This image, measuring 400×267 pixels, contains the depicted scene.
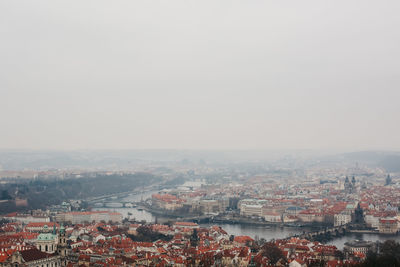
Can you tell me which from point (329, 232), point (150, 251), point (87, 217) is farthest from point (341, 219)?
point (150, 251)

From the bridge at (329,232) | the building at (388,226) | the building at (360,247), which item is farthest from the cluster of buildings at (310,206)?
the building at (360,247)

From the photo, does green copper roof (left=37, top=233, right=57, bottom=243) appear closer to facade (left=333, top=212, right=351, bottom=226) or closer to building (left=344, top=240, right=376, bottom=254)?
building (left=344, top=240, right=376, bottom=254)

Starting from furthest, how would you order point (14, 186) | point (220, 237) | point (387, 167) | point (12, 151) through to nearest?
point (12, 151) < point (387, 167) < point (14, 186) < point (220, 237)

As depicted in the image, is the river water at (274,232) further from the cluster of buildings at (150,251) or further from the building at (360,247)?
the cluster of buildings at (150,251)

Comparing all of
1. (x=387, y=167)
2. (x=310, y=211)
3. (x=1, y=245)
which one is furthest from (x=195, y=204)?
(x=387, y=167)

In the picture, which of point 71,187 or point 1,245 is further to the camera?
point 71,187

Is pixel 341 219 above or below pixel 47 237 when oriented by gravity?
below

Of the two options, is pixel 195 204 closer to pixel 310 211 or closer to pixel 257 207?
pixel 257 207

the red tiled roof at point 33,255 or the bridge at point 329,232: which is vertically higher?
the red tiled roof at point 33,255

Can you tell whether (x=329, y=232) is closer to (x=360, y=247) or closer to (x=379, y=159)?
(x=360, y=247)

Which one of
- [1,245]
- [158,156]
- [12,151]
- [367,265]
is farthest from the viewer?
[158,156]
